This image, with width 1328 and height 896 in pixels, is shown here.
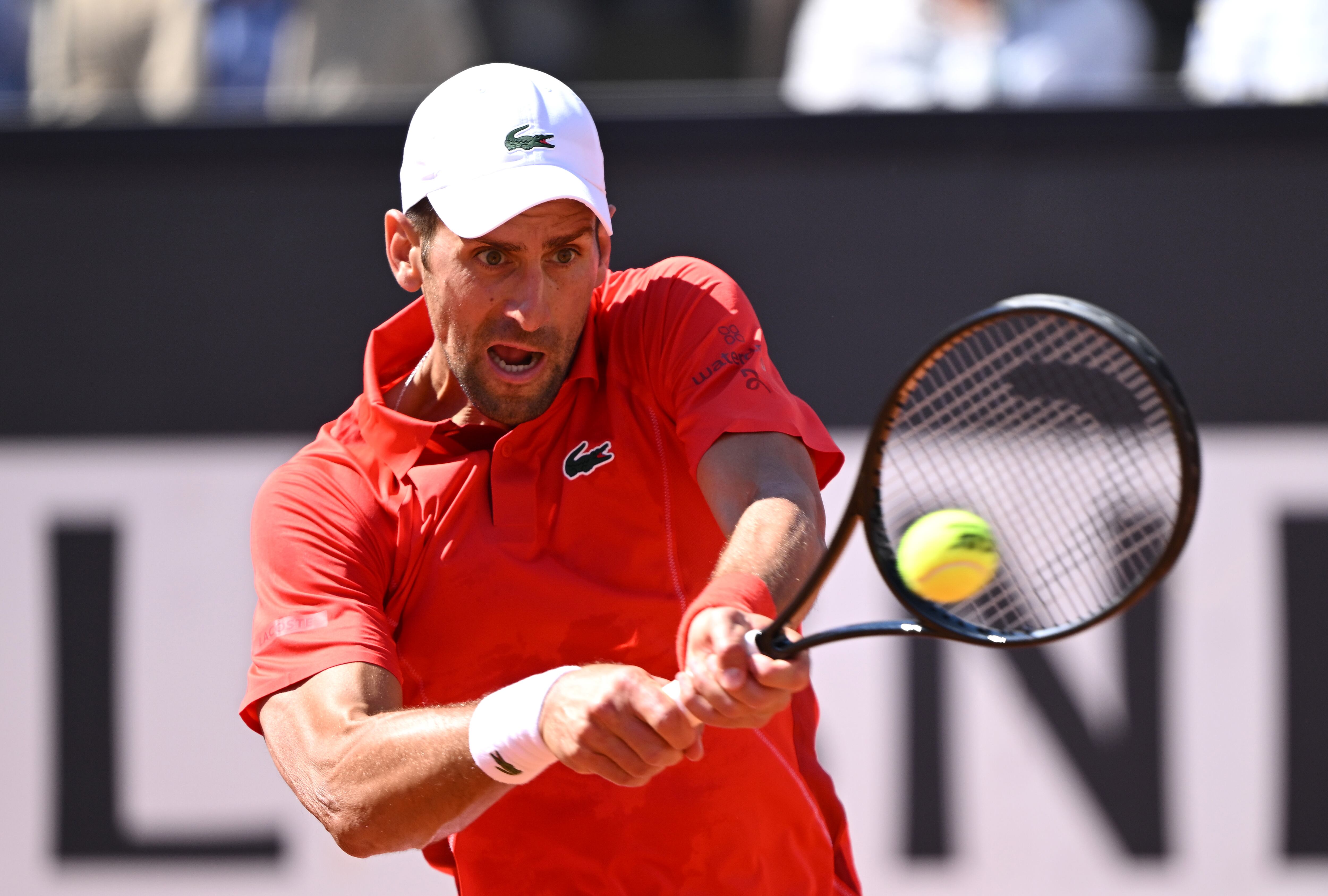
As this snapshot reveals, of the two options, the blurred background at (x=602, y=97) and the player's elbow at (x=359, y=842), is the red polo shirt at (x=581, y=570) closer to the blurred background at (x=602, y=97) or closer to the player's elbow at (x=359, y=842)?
the player's elbow at (x=359, y=842)

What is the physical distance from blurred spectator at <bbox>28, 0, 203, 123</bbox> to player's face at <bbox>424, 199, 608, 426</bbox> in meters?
2.38

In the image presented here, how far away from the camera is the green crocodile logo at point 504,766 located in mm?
1878

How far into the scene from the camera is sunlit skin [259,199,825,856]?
1.78 meters

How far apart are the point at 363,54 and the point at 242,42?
1.33 ft

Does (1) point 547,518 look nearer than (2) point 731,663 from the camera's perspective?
No

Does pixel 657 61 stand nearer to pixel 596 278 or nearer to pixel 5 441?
→ pixel 5 441

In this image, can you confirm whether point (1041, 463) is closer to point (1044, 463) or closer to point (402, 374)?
point (1044, 463)

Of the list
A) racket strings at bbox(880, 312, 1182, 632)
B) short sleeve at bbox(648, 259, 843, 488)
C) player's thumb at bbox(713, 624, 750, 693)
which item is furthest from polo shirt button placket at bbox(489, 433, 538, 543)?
racket strings at bbox(880, 312, 1182, 632)

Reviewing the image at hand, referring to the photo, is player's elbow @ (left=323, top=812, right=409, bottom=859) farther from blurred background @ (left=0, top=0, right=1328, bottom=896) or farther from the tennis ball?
blurred background @ (left=0, top=0, right=1328, bottom=896)

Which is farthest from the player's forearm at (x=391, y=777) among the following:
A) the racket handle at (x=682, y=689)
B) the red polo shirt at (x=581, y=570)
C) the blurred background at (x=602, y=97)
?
the blurred background at (x=602, y=97)

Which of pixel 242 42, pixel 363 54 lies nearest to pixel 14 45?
pixel 242 42

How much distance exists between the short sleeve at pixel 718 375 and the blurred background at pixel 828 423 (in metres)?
1.36

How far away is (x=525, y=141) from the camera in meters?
2.22

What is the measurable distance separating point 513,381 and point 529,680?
21.0 inches
